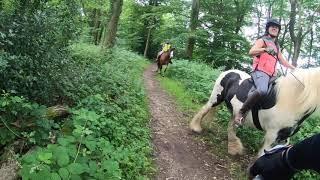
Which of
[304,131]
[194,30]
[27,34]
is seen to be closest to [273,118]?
[304,131]

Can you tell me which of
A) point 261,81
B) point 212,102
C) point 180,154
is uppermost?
point 261,81

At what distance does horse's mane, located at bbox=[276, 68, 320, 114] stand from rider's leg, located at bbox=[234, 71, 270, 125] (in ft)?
0.78

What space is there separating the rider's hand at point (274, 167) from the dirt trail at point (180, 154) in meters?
2.97

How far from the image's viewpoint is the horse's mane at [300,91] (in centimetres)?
567

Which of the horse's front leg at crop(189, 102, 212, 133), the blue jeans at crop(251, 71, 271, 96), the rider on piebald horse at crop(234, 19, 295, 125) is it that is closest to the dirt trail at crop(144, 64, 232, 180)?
the horse's front leg at crop(189, 102, 212, 133)

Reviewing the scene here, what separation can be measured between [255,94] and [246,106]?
0.29 meters

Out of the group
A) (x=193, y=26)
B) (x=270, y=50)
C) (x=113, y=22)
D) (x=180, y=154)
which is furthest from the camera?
(x=193, y=26)

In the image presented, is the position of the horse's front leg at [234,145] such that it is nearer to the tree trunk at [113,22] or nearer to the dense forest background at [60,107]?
the dense forest background at [60,107]

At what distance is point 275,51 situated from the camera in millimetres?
6688

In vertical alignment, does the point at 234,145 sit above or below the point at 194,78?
below

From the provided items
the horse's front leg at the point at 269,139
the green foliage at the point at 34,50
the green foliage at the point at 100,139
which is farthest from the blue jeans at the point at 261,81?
the green foliage at the point at 34,50

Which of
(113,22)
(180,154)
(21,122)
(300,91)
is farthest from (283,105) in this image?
(113,22)

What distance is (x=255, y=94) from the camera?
6266 millimetres

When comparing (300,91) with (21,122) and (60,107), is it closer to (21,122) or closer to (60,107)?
(60,107)
